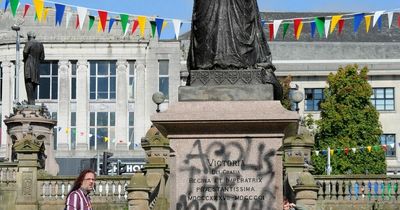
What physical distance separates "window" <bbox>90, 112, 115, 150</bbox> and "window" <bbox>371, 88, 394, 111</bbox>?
1733 cm

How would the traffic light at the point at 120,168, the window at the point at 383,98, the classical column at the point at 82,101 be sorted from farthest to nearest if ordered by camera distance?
the window at the point at 383,98, the classical column at the point at 82,101, the traffic light at the point at 120,168

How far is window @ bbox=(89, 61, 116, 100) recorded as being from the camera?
214 ft

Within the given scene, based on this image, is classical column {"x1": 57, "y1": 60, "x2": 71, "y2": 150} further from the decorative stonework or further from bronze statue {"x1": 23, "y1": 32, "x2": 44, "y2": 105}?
the decorative stonework

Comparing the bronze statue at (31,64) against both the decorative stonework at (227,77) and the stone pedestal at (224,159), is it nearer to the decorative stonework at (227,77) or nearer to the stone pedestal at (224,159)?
the decorative stonework at (227,77)

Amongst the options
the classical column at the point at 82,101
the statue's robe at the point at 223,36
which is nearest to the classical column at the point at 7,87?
the classical column at the point at 82,101

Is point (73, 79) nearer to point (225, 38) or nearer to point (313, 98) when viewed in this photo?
point (313, 98)

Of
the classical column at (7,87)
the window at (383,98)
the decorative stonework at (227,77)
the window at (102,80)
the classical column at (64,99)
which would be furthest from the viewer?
the window at (383,98)

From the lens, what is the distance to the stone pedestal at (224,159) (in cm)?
1311

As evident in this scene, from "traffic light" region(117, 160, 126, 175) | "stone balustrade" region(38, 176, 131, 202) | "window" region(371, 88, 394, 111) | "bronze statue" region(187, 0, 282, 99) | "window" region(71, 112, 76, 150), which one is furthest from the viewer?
"window" region(371, 88, 394, 111)

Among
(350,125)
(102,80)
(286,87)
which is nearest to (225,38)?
(350,125)

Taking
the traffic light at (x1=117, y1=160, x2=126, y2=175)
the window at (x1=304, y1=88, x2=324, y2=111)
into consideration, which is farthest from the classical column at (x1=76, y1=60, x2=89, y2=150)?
the traffic light at (x1=117, y1=160, x2=126, y2=175)

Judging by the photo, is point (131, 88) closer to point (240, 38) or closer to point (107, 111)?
point (107, 111)

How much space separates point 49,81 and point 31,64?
35.8m

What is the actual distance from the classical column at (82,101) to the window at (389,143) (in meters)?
19.4
